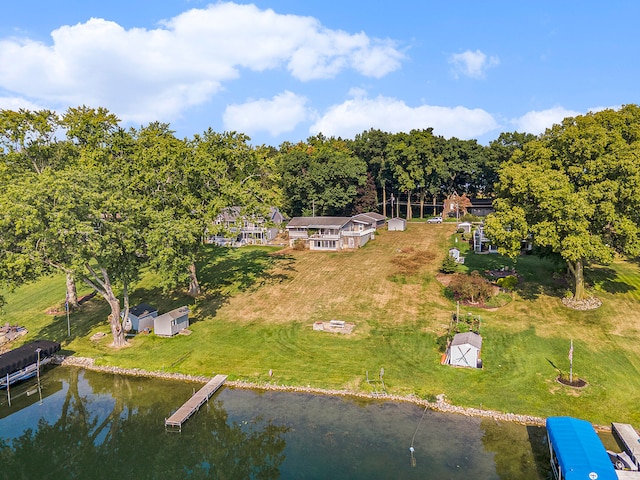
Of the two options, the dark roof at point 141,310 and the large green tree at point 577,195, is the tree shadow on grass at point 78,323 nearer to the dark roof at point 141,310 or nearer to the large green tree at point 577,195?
the dark roof at point 141,310

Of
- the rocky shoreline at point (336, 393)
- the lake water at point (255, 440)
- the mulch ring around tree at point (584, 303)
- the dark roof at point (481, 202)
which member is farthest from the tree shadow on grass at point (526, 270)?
the dark roof at point (481, 202)

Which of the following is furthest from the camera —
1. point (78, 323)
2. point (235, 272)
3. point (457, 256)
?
point (235, 272)

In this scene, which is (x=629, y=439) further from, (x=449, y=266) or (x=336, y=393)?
(x=449, y=266)

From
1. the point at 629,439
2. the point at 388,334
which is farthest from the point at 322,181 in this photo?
the point at 629,439

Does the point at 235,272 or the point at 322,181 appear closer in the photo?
the point at 235,272

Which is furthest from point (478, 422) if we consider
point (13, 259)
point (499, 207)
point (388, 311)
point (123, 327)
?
point (13, 259)

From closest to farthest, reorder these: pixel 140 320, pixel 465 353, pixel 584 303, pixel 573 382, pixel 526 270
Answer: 1. pixel 573 382
2. pixel 465 353
3. pixel 584 303
4. pixel 140 320
5. pixel 526 270
